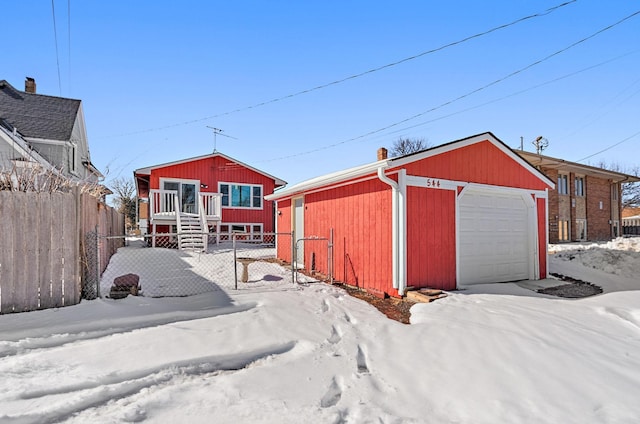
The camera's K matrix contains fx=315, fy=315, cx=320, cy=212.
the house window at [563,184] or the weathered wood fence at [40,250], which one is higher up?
the house window at [563,184]

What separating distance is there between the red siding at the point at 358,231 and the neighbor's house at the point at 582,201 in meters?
13.1

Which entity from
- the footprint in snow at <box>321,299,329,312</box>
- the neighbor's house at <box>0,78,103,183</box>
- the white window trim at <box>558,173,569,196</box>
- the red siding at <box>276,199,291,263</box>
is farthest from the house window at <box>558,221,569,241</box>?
the neighbor's house at <box>0,78,103,183</box>

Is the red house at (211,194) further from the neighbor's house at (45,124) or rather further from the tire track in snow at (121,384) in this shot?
the tire track in snow at (121,384)

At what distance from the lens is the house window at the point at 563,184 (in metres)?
18.4

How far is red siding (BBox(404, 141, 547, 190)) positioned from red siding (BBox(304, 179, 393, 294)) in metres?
1.07

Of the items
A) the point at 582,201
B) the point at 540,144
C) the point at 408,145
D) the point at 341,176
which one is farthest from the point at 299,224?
the point at 408,145

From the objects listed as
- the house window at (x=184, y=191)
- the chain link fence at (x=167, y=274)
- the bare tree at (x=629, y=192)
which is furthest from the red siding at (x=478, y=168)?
the bare tree at (x=629, y=192)

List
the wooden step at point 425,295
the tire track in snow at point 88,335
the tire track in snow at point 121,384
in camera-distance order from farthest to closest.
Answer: the wooden step at point 425,295 → the tire track in snow at point 88,335 → the tire track in snow at point 121,384

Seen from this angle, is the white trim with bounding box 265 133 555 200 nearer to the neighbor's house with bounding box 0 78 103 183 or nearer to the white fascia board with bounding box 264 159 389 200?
the white fascia board with bounding box 264 159 389 200

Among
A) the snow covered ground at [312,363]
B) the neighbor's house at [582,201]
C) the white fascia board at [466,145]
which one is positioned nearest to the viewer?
the snow covered ground at [312,363]

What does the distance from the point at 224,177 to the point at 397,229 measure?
13.0 meters

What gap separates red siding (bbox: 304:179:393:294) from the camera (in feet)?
21.5

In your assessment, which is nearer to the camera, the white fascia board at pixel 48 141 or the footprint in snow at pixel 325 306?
the footprint in snow at pixel 325 306

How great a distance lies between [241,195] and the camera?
17484 mm
